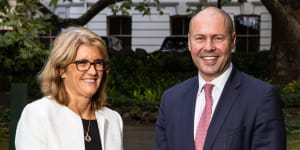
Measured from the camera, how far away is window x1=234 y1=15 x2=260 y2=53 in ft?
118

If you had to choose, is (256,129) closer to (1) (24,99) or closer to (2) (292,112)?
(1) (24,99)

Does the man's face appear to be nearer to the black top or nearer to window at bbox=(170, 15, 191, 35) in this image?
the black top

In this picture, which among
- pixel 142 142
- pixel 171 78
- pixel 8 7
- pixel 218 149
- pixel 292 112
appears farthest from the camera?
pixel 171 78

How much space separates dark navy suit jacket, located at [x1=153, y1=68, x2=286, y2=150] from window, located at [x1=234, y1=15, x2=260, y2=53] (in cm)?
3231

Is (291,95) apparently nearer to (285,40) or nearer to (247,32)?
(285,40)

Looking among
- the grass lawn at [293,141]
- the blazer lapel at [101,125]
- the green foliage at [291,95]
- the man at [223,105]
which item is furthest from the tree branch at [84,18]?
the man at [223,105]

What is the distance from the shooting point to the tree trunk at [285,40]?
19.9 metres

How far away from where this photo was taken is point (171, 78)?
20.6 metres

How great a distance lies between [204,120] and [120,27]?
3503 centimetres

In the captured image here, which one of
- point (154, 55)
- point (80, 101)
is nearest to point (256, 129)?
point (80, 101)

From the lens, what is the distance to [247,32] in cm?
3625

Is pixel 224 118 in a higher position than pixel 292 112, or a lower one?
higher

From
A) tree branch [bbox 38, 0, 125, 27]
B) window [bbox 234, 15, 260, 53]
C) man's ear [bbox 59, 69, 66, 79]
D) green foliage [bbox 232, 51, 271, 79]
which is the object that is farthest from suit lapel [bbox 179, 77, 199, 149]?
window [bbox 234, 15, 260, 53]

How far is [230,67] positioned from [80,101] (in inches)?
32.5
